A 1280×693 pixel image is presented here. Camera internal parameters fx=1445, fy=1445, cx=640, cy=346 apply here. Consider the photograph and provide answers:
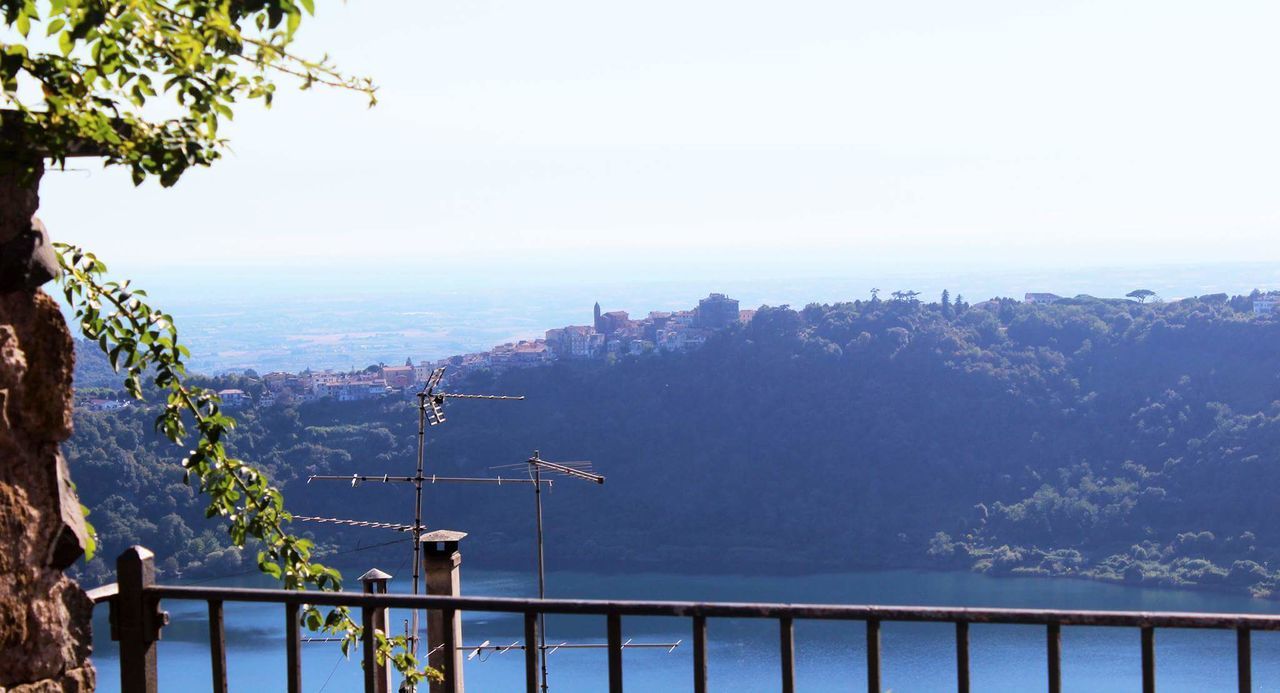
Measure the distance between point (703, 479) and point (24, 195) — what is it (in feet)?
166

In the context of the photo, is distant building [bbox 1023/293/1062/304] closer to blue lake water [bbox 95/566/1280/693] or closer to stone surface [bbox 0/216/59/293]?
blue lake water [bbox 95/566/1280/693]

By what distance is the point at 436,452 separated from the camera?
4841 centimetres

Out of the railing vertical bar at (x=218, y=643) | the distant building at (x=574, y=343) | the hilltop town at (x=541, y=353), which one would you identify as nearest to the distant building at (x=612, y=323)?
the hilltop town at (x=541, y=353)

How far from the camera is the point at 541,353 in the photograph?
58281 millimetres

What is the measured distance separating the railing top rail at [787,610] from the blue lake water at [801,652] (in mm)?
25561

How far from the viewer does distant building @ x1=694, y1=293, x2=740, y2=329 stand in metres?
65.4

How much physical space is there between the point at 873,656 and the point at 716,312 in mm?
64173

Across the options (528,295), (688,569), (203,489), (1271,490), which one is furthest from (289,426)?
(528,295)

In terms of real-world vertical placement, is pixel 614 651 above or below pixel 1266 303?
below

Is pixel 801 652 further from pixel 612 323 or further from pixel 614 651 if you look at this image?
pixel 614 651

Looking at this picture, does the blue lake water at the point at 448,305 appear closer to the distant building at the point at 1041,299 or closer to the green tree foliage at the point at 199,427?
the distant building at the point at 1041,299

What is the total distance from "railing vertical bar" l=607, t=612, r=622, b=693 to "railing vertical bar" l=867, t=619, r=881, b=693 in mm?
335

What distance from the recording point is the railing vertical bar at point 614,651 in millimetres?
1964

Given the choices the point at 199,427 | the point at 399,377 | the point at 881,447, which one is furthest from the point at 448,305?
the point at 199,427
